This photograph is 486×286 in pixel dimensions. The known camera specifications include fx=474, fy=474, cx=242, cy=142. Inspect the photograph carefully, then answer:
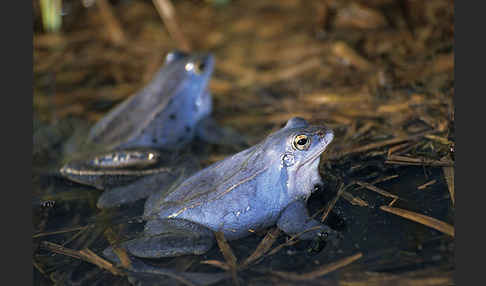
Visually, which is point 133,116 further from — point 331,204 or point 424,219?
point 424,219

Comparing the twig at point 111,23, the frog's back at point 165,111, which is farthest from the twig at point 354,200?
the twig at point 111,23

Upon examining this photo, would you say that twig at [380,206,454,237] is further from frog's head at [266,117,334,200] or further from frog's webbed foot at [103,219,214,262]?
frog's webbed foot at [103,219,214,262]

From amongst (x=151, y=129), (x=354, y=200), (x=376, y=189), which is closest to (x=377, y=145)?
(x=376, y=189)

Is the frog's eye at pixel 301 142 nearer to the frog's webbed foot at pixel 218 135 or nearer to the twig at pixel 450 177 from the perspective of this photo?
the twig at pixel 450 177

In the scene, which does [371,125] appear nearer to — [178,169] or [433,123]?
[433,123]

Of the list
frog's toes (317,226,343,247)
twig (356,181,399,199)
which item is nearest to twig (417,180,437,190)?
twig (356,181,399,199)
